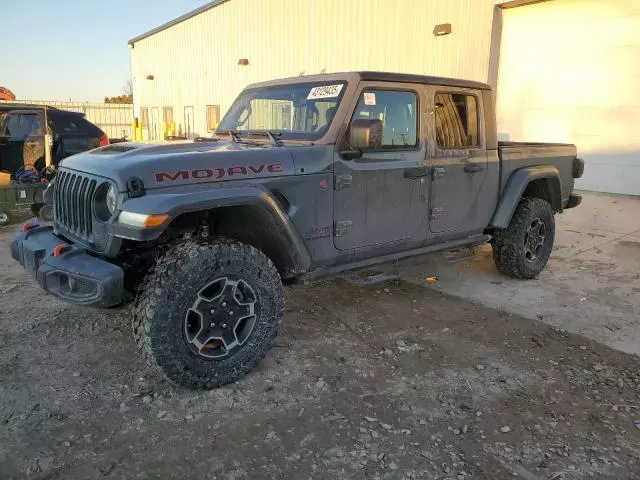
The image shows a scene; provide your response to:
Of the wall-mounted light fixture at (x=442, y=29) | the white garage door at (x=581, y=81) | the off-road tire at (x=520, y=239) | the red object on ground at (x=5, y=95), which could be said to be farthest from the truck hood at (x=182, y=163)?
the red object on ground at (x=5, y=95)

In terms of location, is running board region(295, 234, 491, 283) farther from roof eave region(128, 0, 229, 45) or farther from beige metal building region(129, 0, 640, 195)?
roof eave region(128, 0, 229, 45)

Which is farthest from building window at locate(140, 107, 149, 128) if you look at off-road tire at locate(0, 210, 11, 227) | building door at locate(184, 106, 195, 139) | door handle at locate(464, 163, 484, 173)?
door handle at locate(464, 163, 484, 173)

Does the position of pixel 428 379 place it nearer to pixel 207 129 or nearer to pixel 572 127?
pixel 572 127

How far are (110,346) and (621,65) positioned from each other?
9.18m

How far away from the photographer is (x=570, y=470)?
2424 millimetres

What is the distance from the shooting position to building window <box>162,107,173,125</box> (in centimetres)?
2336

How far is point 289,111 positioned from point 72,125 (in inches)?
243

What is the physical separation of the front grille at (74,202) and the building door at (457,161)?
→ 2.54 meters

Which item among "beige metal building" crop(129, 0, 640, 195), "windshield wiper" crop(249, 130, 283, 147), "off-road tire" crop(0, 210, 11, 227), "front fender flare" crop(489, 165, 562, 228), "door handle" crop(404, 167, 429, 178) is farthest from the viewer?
"beige metal building" crop(129, 0, 640, 195)

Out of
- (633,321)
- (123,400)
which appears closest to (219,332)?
(123,400)

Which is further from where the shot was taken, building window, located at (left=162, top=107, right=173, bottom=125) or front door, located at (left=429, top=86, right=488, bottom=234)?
building window, located at (left=162, top=107, right=173, bottom=125)

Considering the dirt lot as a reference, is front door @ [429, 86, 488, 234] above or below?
above

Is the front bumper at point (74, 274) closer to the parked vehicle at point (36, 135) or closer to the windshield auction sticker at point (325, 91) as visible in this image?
the windshield auction sticker at point (325, 91)

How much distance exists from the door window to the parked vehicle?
6.38 meters
